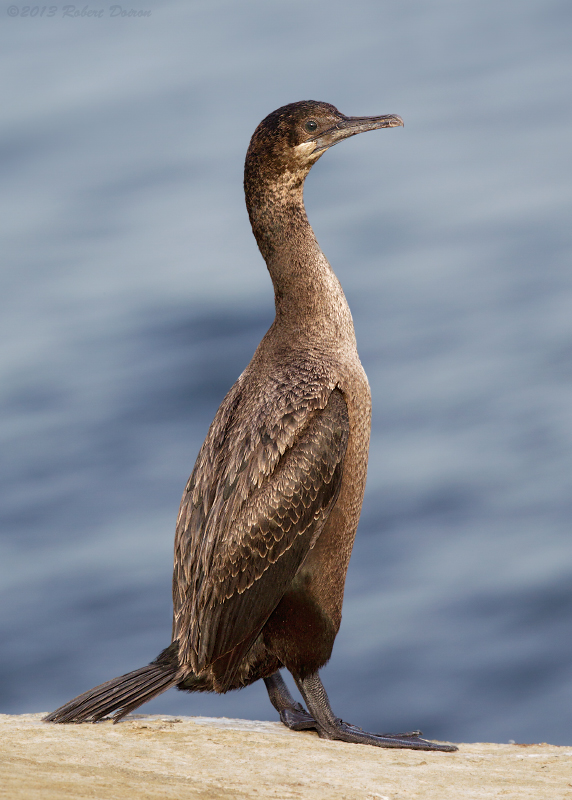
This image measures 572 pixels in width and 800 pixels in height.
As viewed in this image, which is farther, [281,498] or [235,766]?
[281,498]

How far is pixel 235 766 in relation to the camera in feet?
18.4

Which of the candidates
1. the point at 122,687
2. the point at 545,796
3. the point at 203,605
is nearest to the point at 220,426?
the point at 203,605

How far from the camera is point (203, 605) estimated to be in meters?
6.95

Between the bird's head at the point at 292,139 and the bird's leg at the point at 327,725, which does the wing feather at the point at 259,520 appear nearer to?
the bird's leg at the point at 327,725

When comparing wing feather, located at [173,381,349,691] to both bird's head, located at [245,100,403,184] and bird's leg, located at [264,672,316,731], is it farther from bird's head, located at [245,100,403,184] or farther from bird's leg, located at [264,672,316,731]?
bird's head, located at [245,100,403,184]

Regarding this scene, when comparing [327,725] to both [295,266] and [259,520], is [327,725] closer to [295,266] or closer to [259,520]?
[259,520]

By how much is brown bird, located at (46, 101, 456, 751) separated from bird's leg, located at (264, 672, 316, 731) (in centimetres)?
1

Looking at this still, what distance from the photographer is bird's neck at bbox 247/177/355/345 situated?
291 inches

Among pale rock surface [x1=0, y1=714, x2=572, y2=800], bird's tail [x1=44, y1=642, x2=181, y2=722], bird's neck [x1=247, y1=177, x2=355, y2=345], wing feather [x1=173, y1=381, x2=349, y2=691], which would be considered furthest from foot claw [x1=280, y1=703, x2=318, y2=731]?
bird's neck [x1=247, y1=177, x2=355, y2=345]

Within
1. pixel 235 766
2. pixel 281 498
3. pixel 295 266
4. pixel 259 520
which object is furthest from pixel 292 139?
pixel 235 766

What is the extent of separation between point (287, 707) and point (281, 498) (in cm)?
167

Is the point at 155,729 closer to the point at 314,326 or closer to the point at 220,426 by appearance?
the point at 220,426

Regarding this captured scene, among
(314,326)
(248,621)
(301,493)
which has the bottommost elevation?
(248,621)

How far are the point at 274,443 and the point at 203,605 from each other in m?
1.12
